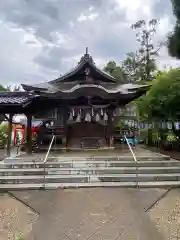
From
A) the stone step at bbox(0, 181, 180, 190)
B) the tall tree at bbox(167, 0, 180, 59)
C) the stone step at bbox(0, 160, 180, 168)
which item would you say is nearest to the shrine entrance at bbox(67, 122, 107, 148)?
the stone step at bbox(0, 160, 180, 168)

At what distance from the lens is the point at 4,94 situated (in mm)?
15547

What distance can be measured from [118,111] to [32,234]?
1168 centimetres

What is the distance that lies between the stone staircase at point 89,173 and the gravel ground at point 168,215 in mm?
1077

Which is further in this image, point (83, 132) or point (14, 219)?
point (83, 132)

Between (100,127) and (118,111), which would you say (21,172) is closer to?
(100,127)

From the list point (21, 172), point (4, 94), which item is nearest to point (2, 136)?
point (4, 94)

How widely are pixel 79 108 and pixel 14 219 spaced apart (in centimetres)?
930

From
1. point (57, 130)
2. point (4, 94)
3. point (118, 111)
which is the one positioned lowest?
point (57, 130)

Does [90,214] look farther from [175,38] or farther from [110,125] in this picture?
[110,125]

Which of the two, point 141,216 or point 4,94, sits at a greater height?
point 4,94

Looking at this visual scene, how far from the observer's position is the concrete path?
4.68 metres

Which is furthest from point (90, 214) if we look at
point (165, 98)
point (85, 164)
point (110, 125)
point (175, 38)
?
point (165, 98)

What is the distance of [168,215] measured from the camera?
5602 millimetres

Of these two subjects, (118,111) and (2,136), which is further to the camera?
(2,136)
